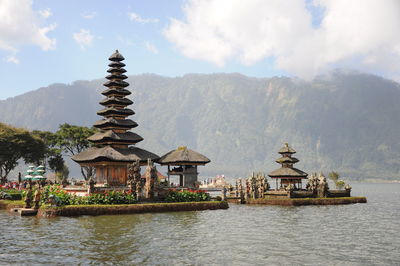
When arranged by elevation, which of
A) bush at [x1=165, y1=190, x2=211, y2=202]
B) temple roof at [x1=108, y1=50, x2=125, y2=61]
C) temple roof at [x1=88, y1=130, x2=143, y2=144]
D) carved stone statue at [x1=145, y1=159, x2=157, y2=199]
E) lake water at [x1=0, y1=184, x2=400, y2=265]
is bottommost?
lake water at [x1=0, y1=184, x2=400, y2=265]

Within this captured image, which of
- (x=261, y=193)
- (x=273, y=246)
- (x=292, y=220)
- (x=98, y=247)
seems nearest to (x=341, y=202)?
(x=261, y=193)

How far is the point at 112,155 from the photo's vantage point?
165ft

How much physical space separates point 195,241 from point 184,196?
66.8 feet

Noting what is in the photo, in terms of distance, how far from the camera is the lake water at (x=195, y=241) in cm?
2145

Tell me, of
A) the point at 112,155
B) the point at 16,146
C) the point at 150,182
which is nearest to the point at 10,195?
the point at 112,155

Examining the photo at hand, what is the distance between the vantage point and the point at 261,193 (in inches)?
2408

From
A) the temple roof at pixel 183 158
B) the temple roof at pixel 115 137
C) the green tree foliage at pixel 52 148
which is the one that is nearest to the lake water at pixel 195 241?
the temple roof at pixel 183 158

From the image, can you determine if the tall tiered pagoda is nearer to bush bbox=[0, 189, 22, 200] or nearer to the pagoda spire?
the pagoda spire

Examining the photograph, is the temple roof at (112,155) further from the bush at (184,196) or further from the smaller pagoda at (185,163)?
the bush at (184,196)

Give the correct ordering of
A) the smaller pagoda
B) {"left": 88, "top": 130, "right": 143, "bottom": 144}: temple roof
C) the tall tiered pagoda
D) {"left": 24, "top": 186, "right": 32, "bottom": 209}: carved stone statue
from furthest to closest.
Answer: the smaller pagoda
{"left": 88, "top": 130, "right": 143, "bottom": 144}: temple roof
the tall tiered pagoda
{"left": 24, "top": 186, "right": 32, "bottom": 209}: carved stone statue

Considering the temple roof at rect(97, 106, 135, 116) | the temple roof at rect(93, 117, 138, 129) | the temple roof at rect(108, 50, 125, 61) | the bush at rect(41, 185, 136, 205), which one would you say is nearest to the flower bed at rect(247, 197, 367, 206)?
the temple roof at rect(93, 117, 138, 129)

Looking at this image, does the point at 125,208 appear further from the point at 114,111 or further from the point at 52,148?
the point at 52,148

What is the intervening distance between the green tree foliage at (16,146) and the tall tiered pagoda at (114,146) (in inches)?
988

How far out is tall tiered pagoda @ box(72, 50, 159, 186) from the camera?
5091 cm
